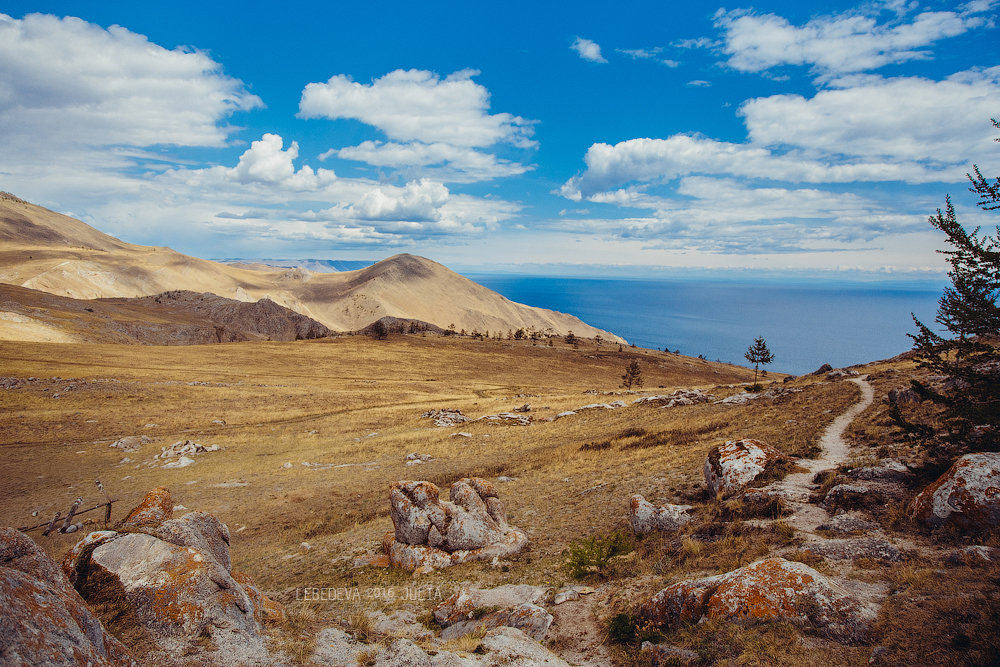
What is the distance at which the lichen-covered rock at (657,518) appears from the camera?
501 inches

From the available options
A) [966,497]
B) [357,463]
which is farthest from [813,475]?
[357,463]

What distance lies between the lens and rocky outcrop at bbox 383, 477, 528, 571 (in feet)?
44.5

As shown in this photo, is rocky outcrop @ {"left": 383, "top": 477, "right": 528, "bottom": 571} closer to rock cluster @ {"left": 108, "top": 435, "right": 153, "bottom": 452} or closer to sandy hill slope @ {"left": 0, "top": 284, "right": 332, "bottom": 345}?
rock cluster @ {"left": 108, "top": 435, "right": 153, "bottom": 452}

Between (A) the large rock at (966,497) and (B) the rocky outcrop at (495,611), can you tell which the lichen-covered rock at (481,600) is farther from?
(A) the large rock at (966,497)

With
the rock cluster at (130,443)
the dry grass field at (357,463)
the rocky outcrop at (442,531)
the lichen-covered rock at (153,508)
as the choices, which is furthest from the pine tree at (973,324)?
the rock cluster at (130,443)

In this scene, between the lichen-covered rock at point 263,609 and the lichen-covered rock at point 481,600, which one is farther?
the lichen-covered rock at point 481,600

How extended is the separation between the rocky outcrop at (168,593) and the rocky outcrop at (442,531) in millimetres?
5479

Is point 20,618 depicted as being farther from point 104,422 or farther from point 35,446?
point 104,422

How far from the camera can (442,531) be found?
46.4ft

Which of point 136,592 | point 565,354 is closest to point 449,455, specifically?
point 136,592

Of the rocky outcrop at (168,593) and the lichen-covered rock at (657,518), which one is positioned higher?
the rocky outcrop at (168,593)

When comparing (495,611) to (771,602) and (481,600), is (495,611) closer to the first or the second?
(481,600)

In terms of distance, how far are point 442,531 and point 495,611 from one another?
14.7 ft

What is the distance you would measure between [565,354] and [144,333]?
89.6m
